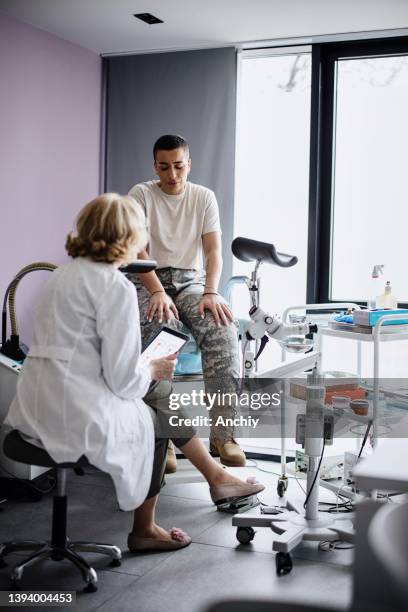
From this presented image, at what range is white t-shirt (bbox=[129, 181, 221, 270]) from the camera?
3.24m

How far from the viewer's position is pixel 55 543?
2242 millimetres

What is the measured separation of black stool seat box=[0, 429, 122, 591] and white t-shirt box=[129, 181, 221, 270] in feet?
4.24

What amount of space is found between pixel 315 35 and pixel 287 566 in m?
2.59

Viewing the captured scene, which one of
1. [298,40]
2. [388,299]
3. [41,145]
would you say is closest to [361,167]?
[298,40]

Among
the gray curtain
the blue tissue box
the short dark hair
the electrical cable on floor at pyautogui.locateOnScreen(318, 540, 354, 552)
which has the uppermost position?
the gray curtain

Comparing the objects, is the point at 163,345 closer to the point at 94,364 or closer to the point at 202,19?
the point at 94,364

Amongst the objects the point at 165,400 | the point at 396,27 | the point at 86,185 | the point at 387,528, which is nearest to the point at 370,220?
the point at 396,27

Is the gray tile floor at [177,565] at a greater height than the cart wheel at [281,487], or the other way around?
the cart wheel at [281,487]

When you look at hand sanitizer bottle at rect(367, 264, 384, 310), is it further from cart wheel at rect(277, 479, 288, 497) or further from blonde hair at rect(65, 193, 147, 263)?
blonde hair at rect(65, 193, 147, 263)

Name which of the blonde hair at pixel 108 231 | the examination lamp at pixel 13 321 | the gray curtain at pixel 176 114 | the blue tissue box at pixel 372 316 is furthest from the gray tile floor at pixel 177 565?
the gray curtain at pixel 176 114

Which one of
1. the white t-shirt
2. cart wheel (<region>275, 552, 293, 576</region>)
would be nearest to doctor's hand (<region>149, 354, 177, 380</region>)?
cart wheel (<region>275, 552, 293, 576</region>)

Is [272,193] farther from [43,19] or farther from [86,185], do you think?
[43,19]

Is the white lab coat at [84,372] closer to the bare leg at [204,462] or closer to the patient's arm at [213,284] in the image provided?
the bare leg at [204,462]

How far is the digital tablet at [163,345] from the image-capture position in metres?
2.44
